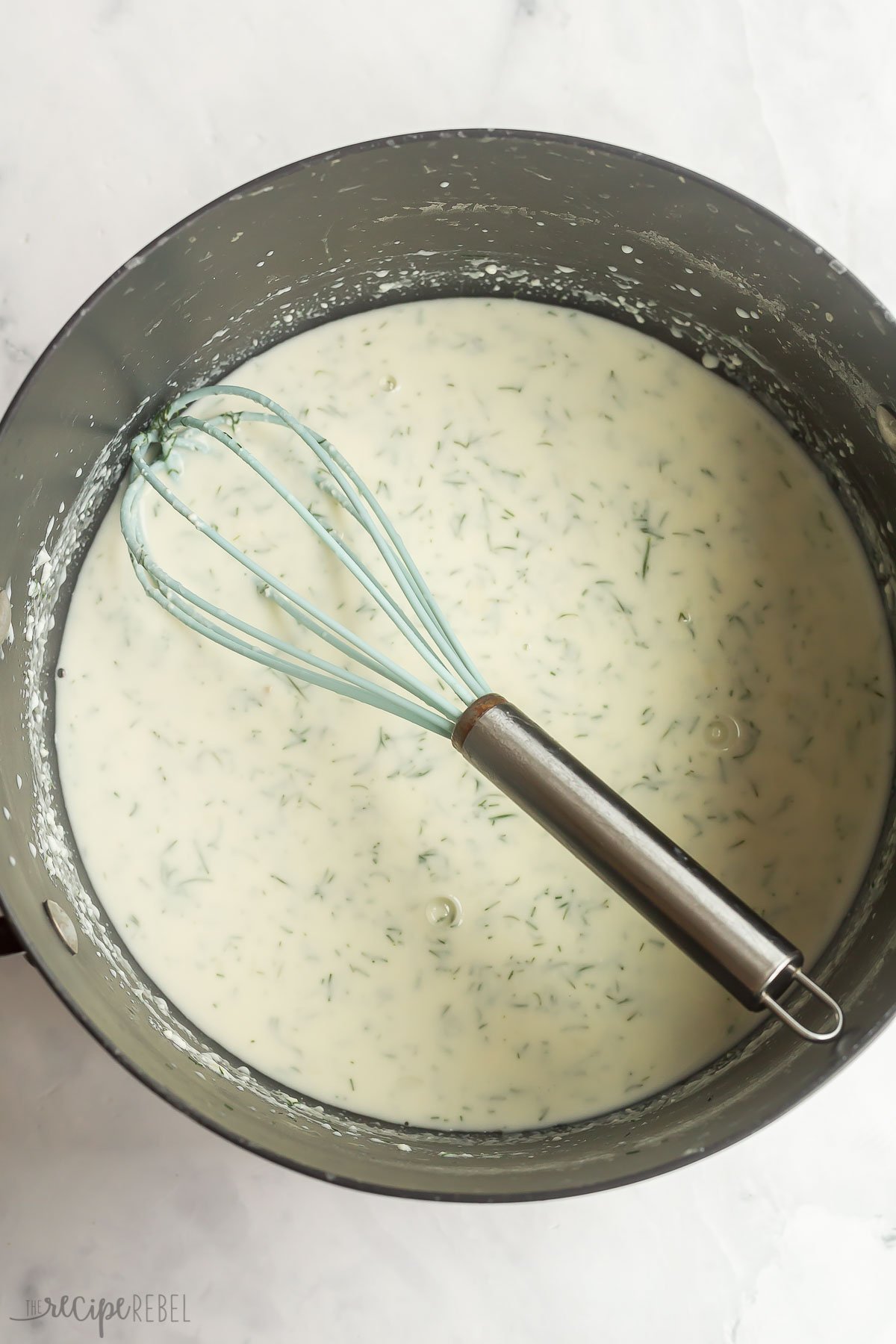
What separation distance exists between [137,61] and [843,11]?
0.80 meters

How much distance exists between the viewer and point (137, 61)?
3.98ft

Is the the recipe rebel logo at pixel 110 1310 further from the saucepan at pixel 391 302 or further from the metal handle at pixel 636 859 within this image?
the metal handle at pixel 636 859

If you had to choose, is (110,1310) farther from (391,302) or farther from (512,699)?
(391,302)

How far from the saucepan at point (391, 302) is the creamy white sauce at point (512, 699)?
0.03 m

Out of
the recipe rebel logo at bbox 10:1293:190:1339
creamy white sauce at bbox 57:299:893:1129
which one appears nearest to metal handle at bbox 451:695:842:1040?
creamy white sauce at bbox 57:299:893:1129

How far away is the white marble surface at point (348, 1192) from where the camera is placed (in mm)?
1131

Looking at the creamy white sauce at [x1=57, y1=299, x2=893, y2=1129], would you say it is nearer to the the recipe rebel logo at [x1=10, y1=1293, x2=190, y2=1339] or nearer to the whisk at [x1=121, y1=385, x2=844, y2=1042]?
the whisk at [x1=121, y1=385, x2=844, y2=1042]

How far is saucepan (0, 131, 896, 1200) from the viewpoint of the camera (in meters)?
0.98

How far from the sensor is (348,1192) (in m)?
1.12

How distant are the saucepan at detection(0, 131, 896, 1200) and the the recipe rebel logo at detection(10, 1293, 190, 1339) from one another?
260 mm

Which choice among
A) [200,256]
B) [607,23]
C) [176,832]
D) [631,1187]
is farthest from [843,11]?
[631,1187]

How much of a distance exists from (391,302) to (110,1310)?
1.14 meters

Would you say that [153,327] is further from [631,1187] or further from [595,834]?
[631,1187]

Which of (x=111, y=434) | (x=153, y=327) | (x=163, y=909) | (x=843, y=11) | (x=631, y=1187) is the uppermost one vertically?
(x=843, y=11)
